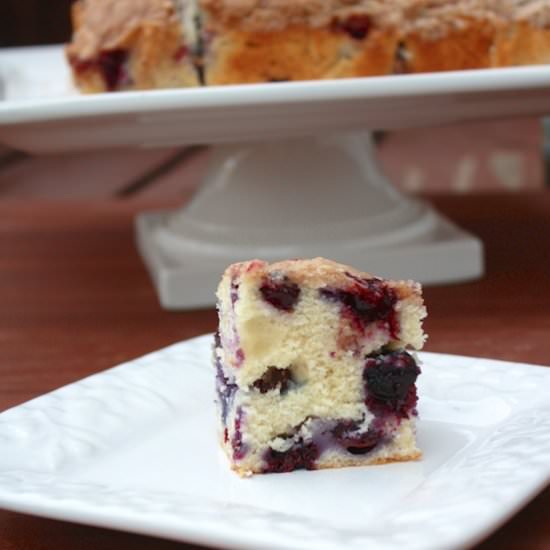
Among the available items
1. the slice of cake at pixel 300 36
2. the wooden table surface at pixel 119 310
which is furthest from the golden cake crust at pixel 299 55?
the wooden table surface at pixel 119 310

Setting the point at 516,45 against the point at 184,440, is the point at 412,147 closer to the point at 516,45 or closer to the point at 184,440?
the point at 516,45

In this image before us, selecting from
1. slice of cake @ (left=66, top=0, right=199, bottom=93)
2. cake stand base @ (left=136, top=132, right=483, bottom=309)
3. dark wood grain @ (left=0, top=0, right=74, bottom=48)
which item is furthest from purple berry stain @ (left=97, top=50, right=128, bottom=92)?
dark wood grain @ (left=0, top=0, right=74, bottom=48)

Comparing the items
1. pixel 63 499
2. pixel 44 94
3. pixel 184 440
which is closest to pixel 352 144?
pixel 44 94

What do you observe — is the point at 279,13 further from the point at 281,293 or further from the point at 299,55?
the point at 281,293

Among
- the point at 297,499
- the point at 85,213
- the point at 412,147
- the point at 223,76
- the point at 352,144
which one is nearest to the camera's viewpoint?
→ the point at 297,499

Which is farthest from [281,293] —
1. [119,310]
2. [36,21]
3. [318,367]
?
[36,21]

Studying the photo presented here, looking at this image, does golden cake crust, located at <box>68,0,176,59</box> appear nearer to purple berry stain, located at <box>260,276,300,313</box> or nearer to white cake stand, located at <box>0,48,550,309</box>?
white cake stand, located at <box>0,48,550,309</box>
